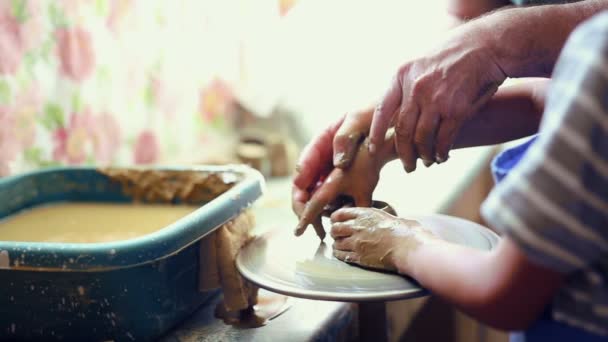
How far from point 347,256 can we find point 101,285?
34cm

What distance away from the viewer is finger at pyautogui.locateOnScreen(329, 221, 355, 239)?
2.91 ft

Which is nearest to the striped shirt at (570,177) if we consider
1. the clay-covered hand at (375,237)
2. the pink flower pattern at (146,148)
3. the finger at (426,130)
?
the clay-covered hand at (375,237)

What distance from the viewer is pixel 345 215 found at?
2.96 feet

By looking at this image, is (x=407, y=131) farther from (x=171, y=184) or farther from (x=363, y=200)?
(x=171, y=184)

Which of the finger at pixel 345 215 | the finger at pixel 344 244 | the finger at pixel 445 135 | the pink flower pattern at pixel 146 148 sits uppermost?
the finger at pixel 445 135

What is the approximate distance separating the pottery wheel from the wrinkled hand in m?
0.15

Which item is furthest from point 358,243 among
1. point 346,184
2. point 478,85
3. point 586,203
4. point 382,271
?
point 586,203

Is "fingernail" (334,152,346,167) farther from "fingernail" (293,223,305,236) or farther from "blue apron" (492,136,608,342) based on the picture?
"blue apron" (492,136,608,342)

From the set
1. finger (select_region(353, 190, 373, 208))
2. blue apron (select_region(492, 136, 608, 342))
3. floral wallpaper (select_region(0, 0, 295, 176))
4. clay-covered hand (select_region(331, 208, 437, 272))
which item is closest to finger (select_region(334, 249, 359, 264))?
Answer: clay-covered hand (select_region(331, 208, 437, 272))

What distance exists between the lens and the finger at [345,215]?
2.92ft

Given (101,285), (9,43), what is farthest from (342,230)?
(9,43)

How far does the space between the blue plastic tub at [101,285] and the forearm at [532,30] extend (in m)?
0.48

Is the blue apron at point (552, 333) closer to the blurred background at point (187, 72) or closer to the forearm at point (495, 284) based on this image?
the forearm at point (495, 284)

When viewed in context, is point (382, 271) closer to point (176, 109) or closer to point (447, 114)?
point (447, 114)
